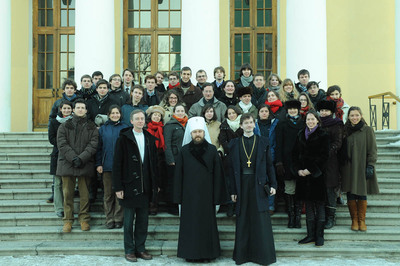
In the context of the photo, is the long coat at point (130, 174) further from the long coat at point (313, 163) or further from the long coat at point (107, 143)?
the long coat at point (313, 163)

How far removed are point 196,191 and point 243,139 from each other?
3.23 ft

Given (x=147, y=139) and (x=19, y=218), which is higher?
(x=147, y=139)

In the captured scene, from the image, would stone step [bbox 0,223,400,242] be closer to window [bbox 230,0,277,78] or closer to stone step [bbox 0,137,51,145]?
stone step [bbox 0,137,51,145]

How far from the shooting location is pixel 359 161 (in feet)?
20.7

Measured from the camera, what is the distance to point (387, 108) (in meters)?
12.9

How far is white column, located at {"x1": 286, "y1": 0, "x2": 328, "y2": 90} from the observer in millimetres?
10367

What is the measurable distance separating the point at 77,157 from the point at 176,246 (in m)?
2.01

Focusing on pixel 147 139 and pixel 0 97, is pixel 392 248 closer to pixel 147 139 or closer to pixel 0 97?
pixel 147 139

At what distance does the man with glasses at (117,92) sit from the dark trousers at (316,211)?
373 cm

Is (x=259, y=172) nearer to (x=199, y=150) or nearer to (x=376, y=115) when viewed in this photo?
(x=199, y=150)

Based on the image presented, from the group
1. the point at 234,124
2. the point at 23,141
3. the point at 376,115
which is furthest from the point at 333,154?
the point at 376,115

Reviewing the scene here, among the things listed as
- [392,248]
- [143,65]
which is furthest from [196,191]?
[143,65]

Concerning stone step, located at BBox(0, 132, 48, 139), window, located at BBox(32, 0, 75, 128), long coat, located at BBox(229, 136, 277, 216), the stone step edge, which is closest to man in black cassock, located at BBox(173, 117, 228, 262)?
long coat, located at BBox(229, 136, 277, 216)

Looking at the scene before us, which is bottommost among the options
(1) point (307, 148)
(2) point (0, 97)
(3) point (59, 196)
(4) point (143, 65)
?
(3) point (59, 196)
